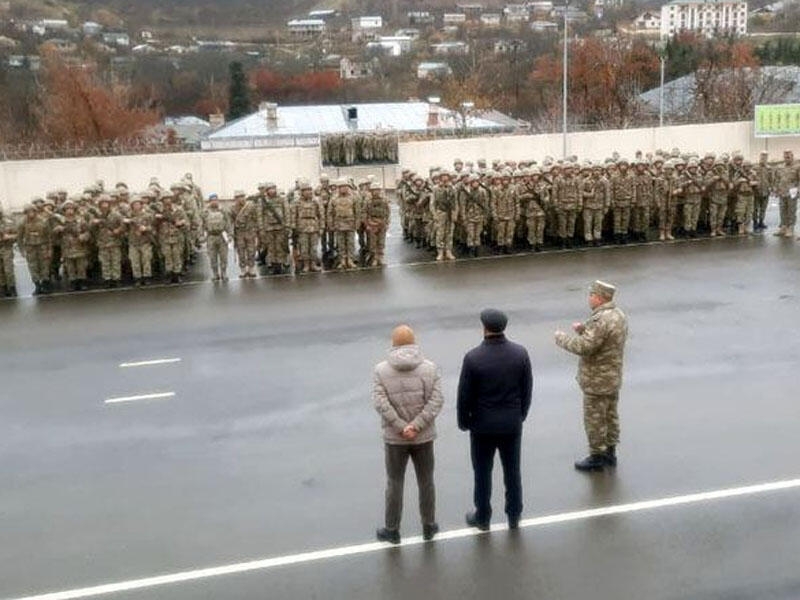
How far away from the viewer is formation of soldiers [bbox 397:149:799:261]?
731 inches

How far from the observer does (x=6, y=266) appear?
16.8 meters

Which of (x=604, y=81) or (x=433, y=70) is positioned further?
(x=433, y=70)

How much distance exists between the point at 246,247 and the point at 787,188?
10130mm

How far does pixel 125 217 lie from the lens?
16.9 metres

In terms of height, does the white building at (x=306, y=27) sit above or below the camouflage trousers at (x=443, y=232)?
above

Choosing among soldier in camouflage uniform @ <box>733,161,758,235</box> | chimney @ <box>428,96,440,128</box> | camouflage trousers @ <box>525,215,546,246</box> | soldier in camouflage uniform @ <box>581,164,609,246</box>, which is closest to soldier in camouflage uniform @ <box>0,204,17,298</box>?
camouflage trousers @ <box>525,215,546,246</box>

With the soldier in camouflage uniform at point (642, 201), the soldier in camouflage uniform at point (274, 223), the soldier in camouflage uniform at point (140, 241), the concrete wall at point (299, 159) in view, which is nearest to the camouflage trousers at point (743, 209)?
the soldier in camouflage uniform at point (642, 201)

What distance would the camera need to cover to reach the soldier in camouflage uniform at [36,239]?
1667 cm

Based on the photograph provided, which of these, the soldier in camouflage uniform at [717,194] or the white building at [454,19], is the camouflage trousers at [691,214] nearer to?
the soldier in camouflage uniform at [717,194]

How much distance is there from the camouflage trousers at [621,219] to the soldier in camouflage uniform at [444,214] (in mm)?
3177

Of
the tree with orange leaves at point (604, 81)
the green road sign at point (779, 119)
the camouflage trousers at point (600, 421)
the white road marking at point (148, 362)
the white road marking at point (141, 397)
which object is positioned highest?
the tree with orange leaves at point (604, 81)

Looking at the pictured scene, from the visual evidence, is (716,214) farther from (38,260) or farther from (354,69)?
(354,69)

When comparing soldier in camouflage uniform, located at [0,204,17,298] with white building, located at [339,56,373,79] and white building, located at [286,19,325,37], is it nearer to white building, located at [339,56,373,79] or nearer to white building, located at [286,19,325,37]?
white building, located at [339,56,373,79]

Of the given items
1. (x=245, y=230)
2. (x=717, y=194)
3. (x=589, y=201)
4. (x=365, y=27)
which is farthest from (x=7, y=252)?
(x=365, y=27)
